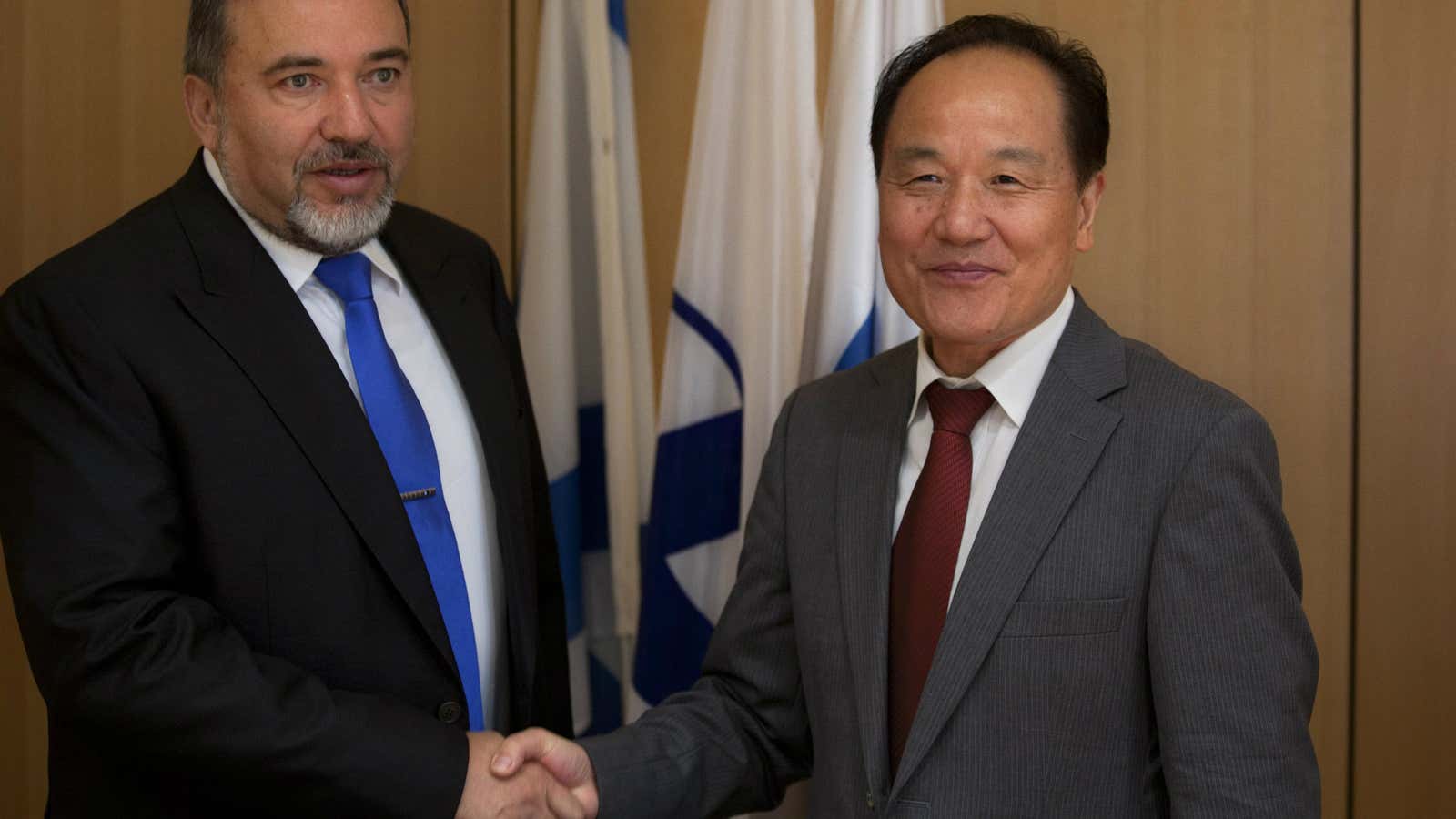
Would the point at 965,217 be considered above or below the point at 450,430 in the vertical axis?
above

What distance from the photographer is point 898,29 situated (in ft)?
8.83

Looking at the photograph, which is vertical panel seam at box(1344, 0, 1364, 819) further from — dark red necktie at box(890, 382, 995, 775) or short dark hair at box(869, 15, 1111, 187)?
dark red necktie at box(890, 382, 995, 775)

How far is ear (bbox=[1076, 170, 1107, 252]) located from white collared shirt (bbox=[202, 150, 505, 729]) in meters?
0.98

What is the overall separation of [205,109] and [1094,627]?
4.96 feet

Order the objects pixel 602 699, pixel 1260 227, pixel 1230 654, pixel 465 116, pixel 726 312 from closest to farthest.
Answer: pixel 1230 654
pixel 1260 227
pixel 726 312
pixel 602 699
pixel 465 116

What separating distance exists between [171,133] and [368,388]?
119 cm

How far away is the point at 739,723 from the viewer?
219cm

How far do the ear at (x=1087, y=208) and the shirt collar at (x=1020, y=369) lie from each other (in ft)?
0.32

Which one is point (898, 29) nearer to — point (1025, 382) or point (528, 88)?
point (1025, 382)

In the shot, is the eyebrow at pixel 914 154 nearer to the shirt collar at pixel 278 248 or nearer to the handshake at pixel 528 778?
the shirt collar at pixel 278 248

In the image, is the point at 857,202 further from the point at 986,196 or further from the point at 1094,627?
the point at 1094,627

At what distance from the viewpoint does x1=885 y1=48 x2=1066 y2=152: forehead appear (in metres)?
1.90

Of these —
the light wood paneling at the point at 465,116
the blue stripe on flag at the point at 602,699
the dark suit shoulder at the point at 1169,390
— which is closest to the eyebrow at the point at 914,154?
the dark suit shoulder at the point at 1169,390

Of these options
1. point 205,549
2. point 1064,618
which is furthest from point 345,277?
point 1064,618
